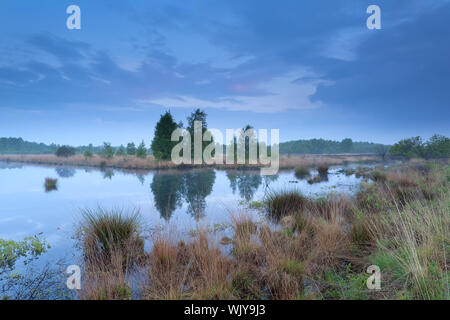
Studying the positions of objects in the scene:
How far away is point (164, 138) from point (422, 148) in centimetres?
4239

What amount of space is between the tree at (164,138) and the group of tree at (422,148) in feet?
131

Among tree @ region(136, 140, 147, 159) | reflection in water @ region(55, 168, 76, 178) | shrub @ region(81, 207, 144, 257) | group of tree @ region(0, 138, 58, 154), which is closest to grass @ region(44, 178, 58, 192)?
reflection in water @ region(55, 168, 76, 178)

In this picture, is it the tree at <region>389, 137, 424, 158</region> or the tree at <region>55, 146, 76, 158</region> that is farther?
the tree at <region>55, 146, 76, 158</region>

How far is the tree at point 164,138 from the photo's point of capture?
31.0 m

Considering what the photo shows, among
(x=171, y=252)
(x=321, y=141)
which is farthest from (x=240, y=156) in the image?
(x=321, y=141)

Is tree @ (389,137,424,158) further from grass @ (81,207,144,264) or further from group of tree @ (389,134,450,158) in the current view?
grass @ (81,207,144,264)

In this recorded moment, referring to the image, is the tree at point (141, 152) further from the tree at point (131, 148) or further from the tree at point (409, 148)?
the tree at point (409, 148)

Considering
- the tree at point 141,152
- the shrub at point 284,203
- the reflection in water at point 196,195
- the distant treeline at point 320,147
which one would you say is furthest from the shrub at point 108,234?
the distant treeline at point 320,147

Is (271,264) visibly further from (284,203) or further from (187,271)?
(284,203)

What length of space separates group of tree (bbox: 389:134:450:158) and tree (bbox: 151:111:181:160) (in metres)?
40.1

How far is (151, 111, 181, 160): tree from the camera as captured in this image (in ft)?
102

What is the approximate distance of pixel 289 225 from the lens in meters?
5.77
